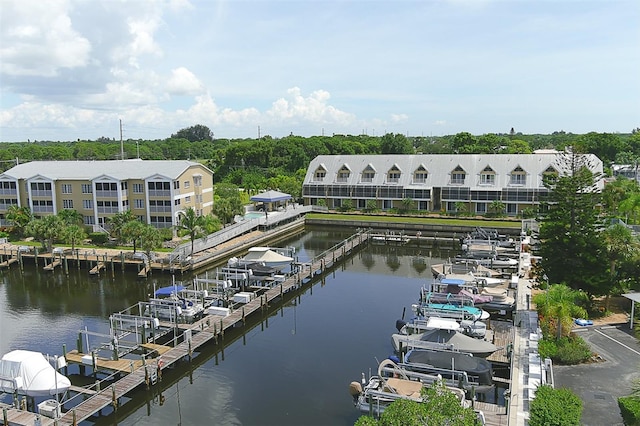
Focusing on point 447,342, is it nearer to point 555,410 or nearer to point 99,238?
point 555,410

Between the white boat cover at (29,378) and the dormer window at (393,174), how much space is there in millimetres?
59903

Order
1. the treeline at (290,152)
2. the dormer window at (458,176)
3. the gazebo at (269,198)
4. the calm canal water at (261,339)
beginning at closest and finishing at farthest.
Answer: the calm canal water at (261,339) < the gazebo at (269,198) < the dormer window at (458,176) < the treeline at (290,152)

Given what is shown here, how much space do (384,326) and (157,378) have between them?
1467 centimetres

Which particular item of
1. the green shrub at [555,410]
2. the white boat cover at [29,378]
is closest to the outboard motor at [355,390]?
the green shrub at [555,410]

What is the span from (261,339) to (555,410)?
62.4 ft

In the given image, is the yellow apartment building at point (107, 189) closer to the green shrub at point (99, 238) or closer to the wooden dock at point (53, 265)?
the green shrub at point (99, 238)

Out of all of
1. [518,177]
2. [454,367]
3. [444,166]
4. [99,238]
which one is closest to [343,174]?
[444,166]

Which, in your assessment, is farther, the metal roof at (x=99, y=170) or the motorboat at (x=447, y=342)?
the metal roof at (x=99, y=170)

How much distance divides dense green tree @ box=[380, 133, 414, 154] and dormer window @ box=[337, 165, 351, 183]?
4895 centimetres

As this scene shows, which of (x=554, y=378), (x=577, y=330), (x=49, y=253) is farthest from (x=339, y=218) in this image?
(x=554, y=378)

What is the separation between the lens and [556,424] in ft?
Answer: 56.2

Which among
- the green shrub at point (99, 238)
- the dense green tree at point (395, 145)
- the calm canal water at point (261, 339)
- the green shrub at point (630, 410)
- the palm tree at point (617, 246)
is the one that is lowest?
the calm canal water at point (261, 339)

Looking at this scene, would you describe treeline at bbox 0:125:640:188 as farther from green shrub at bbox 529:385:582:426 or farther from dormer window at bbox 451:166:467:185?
green shrub at bbox 529:385:582:426

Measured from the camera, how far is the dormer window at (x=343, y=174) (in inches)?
3127
